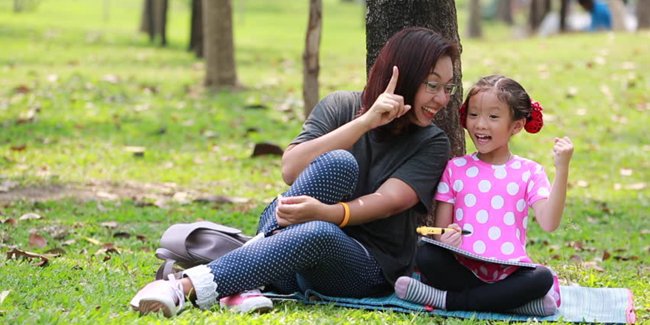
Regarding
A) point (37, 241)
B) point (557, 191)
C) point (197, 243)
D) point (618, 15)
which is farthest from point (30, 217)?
point (618, 15)

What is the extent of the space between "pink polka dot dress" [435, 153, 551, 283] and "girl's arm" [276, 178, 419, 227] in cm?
24

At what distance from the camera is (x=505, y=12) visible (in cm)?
3616

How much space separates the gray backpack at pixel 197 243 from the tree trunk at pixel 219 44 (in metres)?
7.23

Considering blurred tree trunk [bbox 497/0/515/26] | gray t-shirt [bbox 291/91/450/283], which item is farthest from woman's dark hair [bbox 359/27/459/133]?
blurred tree trunk [bbox 497/0/515/26]

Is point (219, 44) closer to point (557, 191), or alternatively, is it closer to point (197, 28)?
point (197, 28)

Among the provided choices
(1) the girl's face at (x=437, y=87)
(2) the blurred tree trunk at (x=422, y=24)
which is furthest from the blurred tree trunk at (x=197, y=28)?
(1) the girl's face at (x=437, y=87)

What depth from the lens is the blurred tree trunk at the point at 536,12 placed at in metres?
22.3

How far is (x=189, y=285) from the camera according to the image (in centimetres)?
398

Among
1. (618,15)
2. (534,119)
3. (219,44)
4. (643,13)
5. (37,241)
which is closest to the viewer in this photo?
(534,119)

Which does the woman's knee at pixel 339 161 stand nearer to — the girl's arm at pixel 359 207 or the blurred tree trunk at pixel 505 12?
the girl's arm at pixel 359 207

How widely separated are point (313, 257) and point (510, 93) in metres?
1.04

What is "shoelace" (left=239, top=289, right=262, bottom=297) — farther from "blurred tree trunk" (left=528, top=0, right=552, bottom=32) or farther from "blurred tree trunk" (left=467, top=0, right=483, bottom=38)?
"blurred tree trunk" (left=467, top=0, right=483, bottom=38)

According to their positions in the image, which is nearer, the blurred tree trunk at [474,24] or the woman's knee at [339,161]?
the woman's knee at [339,161]

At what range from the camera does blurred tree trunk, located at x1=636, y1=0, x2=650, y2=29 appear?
18578mm
